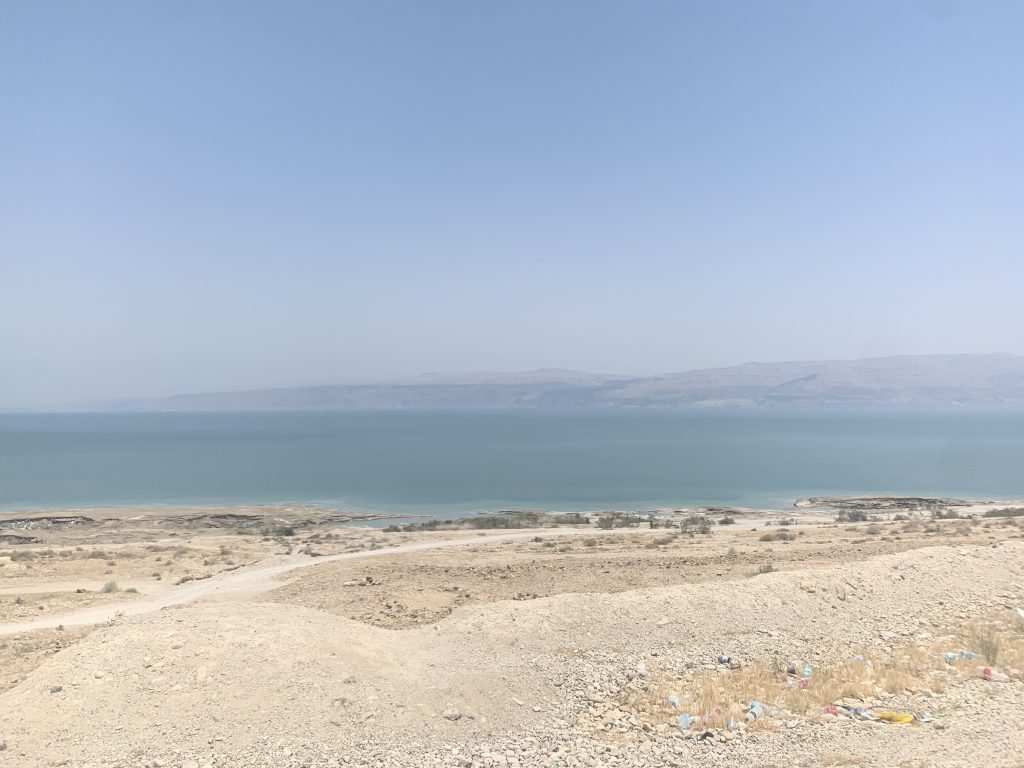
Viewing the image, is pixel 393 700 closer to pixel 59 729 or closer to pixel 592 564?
pixel 59 729

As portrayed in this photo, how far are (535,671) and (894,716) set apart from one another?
5.90 meters


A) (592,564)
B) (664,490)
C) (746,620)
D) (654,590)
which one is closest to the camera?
(746,620)

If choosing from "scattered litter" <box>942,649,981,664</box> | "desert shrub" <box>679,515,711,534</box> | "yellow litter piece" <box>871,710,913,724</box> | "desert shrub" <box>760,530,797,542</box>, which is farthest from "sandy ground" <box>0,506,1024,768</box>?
"desert shrub" <box>679,515,711,534</box>

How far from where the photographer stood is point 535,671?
12602mm

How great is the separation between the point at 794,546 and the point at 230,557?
24.9m

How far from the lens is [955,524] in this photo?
1411 inches

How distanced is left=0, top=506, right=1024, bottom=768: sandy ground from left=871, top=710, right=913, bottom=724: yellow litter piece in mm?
321

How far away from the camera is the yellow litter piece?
10781mm

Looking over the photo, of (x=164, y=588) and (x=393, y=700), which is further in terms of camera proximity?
(x=164, y=588)

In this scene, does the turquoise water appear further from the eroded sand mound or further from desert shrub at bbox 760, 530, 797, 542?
the eroded sand mound

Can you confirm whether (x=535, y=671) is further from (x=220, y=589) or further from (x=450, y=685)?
(x=220, y=589)

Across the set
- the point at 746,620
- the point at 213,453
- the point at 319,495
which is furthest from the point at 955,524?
the point at 213,453

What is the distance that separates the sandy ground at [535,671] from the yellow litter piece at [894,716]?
0.32 metres

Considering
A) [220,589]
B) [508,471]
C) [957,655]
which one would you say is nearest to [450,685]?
[957,655]
